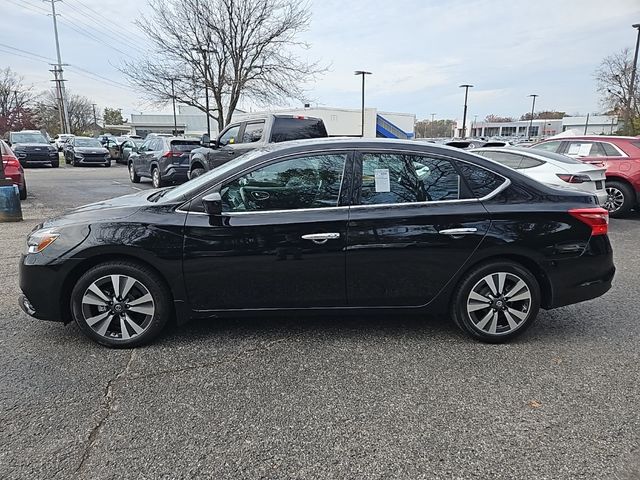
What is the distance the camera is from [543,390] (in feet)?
9.91

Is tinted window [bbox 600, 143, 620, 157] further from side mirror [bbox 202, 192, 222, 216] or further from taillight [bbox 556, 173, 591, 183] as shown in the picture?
side mirror [bbox 202, 192, 222, 216]

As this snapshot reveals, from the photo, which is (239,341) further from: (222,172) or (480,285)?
(480,285)

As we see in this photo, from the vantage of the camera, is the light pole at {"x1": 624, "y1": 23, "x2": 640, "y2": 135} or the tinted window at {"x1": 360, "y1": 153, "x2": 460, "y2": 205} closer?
the tinted window at {"x1": 360, "y1": 153, "x2": 460, "y2": 205}

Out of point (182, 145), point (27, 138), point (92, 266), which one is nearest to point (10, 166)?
point (182, 145)

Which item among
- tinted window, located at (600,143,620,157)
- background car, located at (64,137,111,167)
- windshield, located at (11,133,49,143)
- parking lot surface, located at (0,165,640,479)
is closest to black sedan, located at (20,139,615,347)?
parking lot surface, located at (0,165,640,479)

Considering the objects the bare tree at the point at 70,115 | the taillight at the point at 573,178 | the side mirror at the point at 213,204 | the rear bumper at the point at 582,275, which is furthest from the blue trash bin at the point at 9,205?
the bare tree at the point at 70,115

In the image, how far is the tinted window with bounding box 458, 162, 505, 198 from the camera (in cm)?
366

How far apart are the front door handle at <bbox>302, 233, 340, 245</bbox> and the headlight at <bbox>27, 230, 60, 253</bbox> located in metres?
1.89

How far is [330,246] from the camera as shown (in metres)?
3.46

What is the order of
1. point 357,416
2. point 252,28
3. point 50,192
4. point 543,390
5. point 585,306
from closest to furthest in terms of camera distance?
point 357,416, point 543,390, point 585,306, point 50,192, point 252,28

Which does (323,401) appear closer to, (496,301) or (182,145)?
(496,301)


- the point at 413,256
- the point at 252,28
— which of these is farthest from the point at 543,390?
the point at 252,28

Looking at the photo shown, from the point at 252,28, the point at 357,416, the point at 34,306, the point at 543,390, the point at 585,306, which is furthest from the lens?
the point at 252,28

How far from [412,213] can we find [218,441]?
83.2 inches
